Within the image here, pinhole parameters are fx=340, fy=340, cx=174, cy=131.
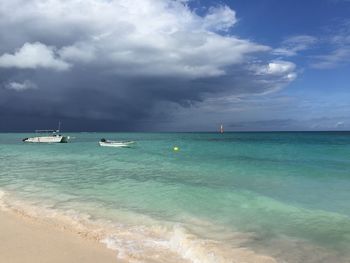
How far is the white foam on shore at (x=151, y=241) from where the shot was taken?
758 cm

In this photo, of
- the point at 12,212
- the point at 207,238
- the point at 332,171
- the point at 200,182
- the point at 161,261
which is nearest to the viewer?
the point at 161,261

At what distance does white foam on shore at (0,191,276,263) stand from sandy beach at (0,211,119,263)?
345 mm

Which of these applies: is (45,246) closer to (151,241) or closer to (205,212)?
(151,241)

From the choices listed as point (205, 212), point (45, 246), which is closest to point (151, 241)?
Answer: point (45, 246)

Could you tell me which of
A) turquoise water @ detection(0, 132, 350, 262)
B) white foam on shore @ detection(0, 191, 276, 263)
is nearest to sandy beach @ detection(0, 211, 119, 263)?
white foam on shore @ detection(0, 191, 276, 263)

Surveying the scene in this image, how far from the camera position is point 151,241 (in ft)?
Answer: 28.7

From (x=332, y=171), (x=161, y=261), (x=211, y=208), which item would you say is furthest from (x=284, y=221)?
(x=332, y=171)

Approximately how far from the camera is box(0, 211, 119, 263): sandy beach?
7.15m

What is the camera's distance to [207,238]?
30.3 ft

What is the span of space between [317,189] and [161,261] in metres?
13.4

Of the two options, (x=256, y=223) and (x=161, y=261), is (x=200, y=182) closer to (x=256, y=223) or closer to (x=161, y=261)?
(x=256, y=223)

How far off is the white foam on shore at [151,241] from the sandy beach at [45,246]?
1.13ft

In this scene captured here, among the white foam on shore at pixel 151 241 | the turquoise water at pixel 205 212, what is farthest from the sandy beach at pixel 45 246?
the turquoise water at pixel 205 212

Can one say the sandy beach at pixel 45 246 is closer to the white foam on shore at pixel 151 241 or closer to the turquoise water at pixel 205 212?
the white foam on shore at pixel 151 241
